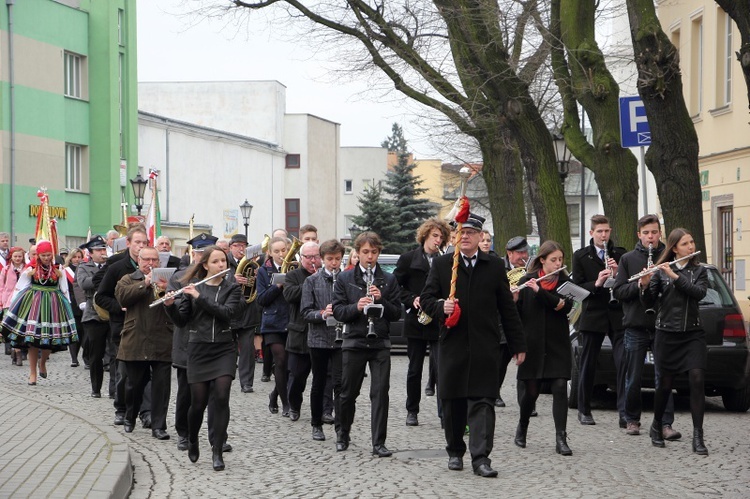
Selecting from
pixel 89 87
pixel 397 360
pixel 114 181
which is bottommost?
pixel 397 360

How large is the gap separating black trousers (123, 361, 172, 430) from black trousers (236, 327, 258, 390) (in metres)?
3.79

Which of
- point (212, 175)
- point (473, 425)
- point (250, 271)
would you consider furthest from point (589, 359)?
point (212, 175)

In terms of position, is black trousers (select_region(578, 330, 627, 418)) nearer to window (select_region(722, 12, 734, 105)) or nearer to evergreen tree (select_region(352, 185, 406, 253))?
window (select_region(722, 12, 734, 105))

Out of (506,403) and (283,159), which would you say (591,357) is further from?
(283,159)

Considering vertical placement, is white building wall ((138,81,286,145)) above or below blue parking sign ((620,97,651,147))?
above

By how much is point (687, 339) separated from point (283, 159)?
2591 inches

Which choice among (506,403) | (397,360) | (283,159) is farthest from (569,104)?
(283,159)

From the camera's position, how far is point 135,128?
4747 cm

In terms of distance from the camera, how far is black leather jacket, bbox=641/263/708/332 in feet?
35.9

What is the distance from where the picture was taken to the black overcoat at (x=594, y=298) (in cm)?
1290

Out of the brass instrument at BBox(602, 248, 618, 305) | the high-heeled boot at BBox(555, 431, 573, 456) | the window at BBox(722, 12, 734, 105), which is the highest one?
the window at BBox(722, 12, 734, 105)

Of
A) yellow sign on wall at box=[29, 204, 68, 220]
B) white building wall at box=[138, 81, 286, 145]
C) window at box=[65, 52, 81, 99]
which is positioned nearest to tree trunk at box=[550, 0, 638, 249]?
yellow sign on wall at box=[29, 204, 68, 220]

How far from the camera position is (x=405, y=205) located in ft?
214

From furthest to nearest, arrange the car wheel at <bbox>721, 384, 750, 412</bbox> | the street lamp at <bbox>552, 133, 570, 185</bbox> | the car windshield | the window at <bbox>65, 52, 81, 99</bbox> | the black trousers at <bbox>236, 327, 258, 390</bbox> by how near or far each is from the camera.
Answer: the window at <bbox>65, 52, 81, 99</bbox>
the street lamp at <bbox>552, 133, 570, 185</bbox>
the black trousers at <bbox>236, 327, 258, 390</bbox>
the car wheel at <bbox>721, 384, 750, 412</bbox>
the car windshield
